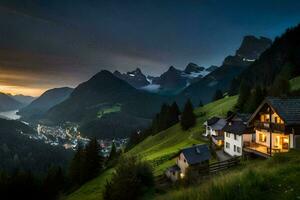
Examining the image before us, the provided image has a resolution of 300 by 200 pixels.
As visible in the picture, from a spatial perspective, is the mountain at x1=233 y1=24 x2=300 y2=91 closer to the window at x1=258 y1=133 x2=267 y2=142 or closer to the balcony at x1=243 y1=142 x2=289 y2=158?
the window at x1=258 y1=133 x2=267 y2=142

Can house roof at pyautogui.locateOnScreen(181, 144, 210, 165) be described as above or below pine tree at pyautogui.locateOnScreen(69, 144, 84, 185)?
above

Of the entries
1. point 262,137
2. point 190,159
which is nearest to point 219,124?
point 262,137

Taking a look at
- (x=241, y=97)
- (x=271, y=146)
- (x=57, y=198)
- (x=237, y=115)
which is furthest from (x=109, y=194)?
(x=241, y=97)

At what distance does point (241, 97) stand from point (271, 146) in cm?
6040

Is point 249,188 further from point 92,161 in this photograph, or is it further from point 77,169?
point 77,169

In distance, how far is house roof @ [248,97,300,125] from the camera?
34.8 m

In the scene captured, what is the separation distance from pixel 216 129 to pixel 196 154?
98.9ft

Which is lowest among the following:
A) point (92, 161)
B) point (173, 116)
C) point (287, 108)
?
point (92, 161)

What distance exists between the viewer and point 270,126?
3831 centimetres

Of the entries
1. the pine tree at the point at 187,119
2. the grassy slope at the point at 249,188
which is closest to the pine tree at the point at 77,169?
the pine tree at the point at 187,119

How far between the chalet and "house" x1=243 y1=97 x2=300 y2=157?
2286 cm

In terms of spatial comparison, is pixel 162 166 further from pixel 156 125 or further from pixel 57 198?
pixel 156 125

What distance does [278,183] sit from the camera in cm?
1203

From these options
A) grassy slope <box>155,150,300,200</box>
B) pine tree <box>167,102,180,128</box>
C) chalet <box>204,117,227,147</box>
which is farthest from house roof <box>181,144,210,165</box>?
pine tree <box>167,102,180,128</box>
